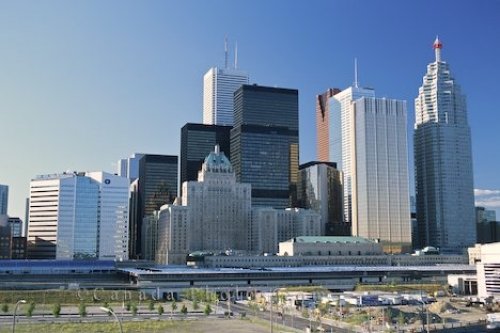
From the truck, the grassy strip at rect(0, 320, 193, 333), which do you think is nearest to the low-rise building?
the truck

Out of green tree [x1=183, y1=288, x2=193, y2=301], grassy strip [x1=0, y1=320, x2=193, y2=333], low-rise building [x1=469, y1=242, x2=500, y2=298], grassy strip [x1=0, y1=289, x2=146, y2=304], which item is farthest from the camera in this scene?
green tree [x1=183, y1=288, x2=193, y2=301]

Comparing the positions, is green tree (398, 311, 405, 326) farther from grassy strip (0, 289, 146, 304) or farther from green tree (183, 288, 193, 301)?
grassy strip (0, 289, 146, 304)

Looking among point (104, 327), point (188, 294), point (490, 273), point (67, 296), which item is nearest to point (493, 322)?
point (490, 273)

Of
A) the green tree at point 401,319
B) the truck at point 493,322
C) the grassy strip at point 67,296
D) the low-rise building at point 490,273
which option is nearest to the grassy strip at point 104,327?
the green tree at point 401,319

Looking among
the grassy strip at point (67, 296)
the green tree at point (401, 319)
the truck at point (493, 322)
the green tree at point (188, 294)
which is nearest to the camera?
the truck at point (493, 322)

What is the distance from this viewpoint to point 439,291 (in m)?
195

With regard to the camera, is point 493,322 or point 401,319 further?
point 401,319

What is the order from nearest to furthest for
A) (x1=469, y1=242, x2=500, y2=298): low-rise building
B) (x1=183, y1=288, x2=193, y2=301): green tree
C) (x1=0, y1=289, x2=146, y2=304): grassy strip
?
1. (x1=0, y1=289, x2=146, y2=304): grassy strip
2. (x1=469, y1=242, x2=500, y2=298): low-rise building
3. (x1=183, y1=288, x2=193, y2=301): green tree

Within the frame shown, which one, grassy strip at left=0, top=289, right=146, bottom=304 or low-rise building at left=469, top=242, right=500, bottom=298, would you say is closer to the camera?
grassy strip at left=0, top=289, right=146, bottom=304

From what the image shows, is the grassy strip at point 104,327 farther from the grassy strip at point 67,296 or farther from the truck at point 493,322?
the truck at point 493,322

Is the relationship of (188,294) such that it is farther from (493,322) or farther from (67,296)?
(493,322)

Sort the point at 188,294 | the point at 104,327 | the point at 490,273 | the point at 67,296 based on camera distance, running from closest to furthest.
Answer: the point at 104,327, the point at 490,273, the point at 67,296, the point at 188,294

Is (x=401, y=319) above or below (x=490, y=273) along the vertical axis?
below

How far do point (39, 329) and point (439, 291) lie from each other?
121179 mm
